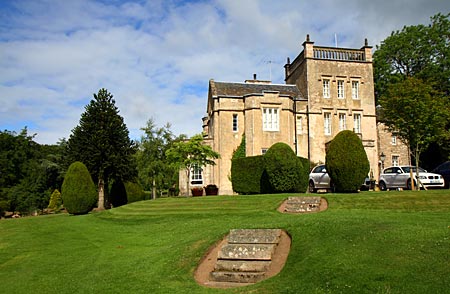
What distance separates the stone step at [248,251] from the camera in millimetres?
10156

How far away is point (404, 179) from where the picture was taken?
24219 millimetres

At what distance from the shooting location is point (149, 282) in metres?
9.65

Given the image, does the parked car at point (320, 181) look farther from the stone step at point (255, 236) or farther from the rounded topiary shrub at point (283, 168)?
the stone step at point (255, 236)

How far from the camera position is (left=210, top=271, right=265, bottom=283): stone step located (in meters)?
9.30

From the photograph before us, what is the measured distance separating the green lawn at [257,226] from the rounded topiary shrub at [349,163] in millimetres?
1814

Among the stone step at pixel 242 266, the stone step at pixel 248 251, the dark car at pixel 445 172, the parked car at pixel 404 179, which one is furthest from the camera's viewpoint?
the dark car at pixel 445 172

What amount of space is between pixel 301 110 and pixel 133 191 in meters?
16.9

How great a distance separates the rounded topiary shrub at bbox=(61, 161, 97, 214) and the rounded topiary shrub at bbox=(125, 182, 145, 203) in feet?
24.4

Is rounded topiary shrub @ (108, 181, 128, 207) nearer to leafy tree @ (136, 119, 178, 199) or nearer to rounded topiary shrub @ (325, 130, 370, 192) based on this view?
leafy tree @ (136, 119, 178, 199)

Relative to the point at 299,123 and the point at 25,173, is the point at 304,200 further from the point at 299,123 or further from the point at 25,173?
the point at 25,173

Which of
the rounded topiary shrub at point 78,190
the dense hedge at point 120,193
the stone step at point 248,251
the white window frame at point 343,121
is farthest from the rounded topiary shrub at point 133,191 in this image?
the stone step at point 248,251

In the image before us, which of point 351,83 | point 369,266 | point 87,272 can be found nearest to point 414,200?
point 369,266

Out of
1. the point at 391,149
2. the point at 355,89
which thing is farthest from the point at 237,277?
the point at 391,149

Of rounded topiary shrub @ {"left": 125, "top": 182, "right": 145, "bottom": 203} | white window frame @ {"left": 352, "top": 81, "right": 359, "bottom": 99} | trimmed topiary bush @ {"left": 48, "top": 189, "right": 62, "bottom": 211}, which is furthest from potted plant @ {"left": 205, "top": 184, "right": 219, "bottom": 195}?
trimmed topiary bush @ {"left": 48, "top": 189, "right": 62, "bottom": 211}
